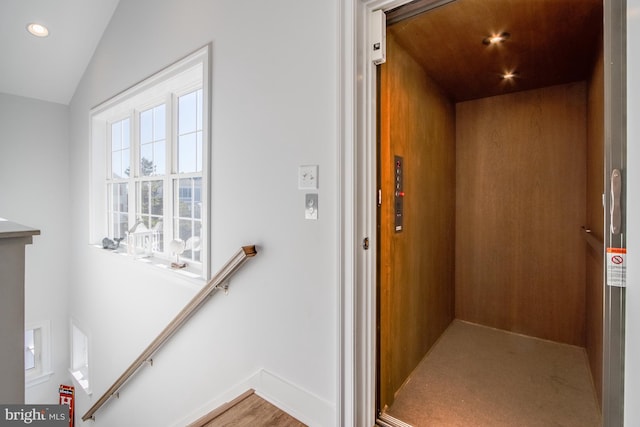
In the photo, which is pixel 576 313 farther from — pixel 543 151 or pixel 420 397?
pixel 420 397

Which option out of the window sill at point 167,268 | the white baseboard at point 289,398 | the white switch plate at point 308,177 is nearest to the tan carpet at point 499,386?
the white baseboard at point 289,398

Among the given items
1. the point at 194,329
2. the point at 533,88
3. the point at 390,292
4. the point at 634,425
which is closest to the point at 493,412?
the point at 390,292

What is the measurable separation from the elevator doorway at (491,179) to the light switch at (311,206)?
12.4 inches

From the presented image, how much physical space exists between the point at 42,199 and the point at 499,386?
5.32m

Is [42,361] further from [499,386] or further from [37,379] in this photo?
[499,386]

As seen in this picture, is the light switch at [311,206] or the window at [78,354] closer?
the light switch at [311,206]

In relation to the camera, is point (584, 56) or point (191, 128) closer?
point (584, 56)

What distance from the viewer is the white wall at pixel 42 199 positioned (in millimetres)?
3752

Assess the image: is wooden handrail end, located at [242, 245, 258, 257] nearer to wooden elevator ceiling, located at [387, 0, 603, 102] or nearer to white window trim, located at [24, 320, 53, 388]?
wooden elevator ceiling, located at [387, 0, 603, 102]

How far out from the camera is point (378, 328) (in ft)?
4.87

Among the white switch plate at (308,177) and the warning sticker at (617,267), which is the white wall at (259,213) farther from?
the warning sticker at (617,267)

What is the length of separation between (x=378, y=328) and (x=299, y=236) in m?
0.59

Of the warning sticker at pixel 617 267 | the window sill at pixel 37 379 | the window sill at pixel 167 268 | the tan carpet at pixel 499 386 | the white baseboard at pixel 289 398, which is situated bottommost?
the window sill at pixel 37 379

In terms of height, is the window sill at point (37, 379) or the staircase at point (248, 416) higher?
the staircase at point (248, 416)
